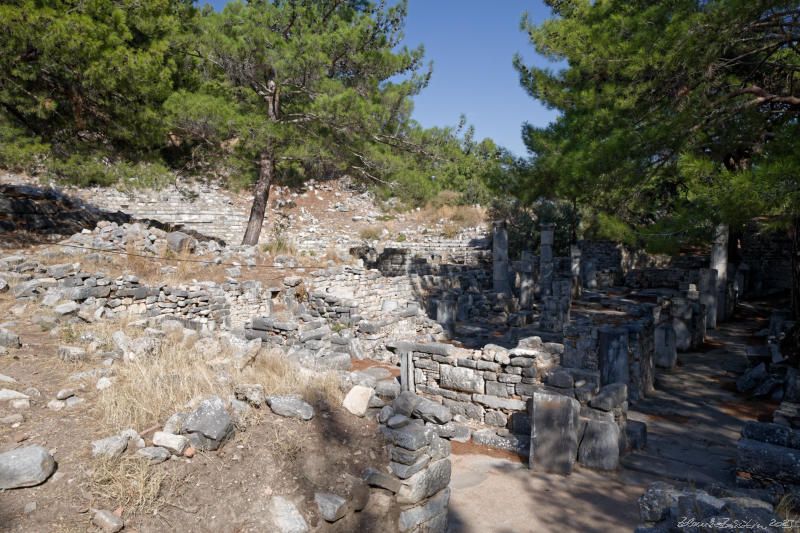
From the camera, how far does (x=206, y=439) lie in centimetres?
353

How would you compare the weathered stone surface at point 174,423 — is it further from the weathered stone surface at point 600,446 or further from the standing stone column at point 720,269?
the standing stone column at point 720,269

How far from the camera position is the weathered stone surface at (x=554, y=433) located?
5.02 meters

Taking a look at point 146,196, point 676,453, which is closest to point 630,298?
point 676,453

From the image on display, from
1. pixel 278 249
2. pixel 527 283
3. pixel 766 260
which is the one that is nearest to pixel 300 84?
pixel 278 249

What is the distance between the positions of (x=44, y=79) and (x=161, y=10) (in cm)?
365

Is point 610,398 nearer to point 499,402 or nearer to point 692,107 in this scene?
point 499,402

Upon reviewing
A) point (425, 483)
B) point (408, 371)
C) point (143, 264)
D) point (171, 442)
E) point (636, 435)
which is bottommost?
point (636, 435)

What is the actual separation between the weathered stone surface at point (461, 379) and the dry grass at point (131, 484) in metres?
4.10

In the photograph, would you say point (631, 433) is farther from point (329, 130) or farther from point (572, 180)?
point (329, 130)

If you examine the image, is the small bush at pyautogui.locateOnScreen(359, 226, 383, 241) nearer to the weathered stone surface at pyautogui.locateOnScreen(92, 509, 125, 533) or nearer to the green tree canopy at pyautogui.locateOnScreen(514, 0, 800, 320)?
the green tree canopy at pyautogui.locateOnScreen(514, 0, 800, 320)

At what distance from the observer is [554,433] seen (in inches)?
201

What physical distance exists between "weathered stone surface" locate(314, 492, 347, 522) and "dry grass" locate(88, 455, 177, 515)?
1027 millimetres

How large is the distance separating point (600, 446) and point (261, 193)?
14.0m

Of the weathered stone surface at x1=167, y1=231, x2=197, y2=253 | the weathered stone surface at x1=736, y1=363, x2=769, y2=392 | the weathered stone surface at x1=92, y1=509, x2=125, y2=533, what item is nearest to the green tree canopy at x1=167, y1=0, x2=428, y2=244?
the weathered stone surface at x1=167, y1=231, x2=197, y2=253
